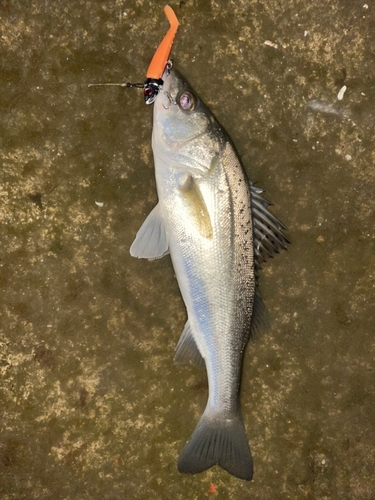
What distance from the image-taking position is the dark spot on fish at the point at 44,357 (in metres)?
2.59

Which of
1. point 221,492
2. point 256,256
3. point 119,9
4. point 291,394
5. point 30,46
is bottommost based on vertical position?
point 221,492

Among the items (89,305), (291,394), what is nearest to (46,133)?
(89,305)

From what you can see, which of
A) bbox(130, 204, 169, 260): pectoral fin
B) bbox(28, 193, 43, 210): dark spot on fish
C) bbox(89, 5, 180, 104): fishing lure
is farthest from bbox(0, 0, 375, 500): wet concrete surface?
bbox(130, 204, 169, 260): pectoral fin

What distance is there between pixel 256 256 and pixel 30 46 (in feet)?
6.68

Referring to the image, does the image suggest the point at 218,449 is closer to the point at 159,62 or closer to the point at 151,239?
the point at 151,239

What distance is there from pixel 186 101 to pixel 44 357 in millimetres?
1933

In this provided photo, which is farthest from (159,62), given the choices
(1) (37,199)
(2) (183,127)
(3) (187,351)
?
(3) (187,351)

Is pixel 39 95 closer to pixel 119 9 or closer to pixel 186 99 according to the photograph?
pixel 119 9

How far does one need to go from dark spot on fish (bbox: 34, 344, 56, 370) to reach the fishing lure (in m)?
1.78

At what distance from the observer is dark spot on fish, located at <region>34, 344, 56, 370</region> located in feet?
8.50

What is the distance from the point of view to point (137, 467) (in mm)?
2637

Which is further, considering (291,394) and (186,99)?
(291,394)

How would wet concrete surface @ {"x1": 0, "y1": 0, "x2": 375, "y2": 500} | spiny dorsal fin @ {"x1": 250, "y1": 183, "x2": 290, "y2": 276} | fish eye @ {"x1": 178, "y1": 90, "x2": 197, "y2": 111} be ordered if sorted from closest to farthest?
1. fish eye @ {"x1": 178, "y1": 90, "x2": 197, "y2": 111}
2. spiny dorsal fin @ {"x1": 250, "y1": 183, "x2": 290, "y2": 276}
3. wet concrete surface @ {"x1": 0, "y1": 0, "x2": 375, "y2": 500}

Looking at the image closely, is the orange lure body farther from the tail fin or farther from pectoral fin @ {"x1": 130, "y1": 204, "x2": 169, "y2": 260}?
the tail fin
